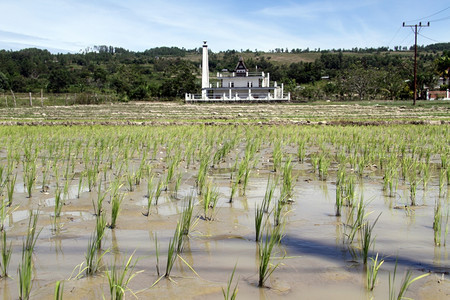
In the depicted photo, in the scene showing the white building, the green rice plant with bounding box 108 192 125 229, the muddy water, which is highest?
the white building

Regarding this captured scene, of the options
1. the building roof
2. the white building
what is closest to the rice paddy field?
the white building

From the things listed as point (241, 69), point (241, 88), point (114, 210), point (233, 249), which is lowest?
point (233, 249)

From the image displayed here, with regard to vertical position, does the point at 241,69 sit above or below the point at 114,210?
above

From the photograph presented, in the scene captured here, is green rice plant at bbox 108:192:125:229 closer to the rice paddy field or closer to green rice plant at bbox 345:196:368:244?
the rice paddy field

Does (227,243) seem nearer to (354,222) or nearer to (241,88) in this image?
(354,222)

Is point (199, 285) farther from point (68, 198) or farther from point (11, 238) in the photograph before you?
point (68, 198)

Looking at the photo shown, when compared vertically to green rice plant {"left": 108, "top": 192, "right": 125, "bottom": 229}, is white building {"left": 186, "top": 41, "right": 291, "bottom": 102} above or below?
above

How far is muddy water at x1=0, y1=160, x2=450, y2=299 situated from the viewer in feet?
8.63

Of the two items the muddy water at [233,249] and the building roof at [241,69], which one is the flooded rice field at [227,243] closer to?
the muddy water at [233,249]

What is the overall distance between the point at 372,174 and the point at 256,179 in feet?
6.37

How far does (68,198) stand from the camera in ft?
16.3

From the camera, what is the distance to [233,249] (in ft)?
11.0

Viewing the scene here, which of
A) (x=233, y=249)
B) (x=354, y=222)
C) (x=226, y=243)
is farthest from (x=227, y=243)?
(x=354, y=222)

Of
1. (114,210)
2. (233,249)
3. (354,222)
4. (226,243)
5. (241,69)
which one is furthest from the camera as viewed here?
(241,69)
